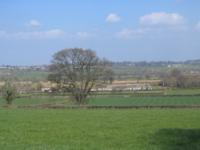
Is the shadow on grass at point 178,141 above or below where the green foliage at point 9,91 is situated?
below

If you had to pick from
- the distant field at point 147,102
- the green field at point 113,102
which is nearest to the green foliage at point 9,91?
the green field at point 113,102

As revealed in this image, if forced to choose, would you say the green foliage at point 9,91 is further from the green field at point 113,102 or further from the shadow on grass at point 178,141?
the shadow on grass at point 178,141

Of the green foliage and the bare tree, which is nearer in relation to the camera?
the green foliage

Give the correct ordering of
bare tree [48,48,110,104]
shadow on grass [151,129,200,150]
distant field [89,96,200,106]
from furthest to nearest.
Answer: bare tree [48,48,110,104] → distant field [89,96,200,106] → shadow on grass [151,129,200,150]

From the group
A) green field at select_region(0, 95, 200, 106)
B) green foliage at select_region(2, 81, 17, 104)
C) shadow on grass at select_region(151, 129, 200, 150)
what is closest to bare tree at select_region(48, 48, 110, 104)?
green field at select_region(0, 95, 200, 106)

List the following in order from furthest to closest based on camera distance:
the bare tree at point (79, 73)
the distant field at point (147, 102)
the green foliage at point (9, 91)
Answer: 1. the bare tree at point (79, 73)
2. the distant field at point (147, 102)
3. the green foliage at point (9, 91)

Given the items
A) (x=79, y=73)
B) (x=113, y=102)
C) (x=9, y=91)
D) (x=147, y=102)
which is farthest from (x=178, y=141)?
(x=147, y=102)

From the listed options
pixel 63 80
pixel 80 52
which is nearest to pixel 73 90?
pixel 63 80

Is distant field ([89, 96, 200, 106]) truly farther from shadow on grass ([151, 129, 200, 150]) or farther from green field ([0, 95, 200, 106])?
shadow on grass ([151, 129, 200, 150])

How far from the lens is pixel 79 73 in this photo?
62281 millimetres

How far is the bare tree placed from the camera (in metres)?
62.1

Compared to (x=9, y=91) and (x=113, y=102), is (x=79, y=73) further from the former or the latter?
(x=9, y=91)

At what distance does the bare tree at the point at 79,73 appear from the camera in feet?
204

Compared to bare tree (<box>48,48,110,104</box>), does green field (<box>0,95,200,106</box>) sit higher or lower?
lower
